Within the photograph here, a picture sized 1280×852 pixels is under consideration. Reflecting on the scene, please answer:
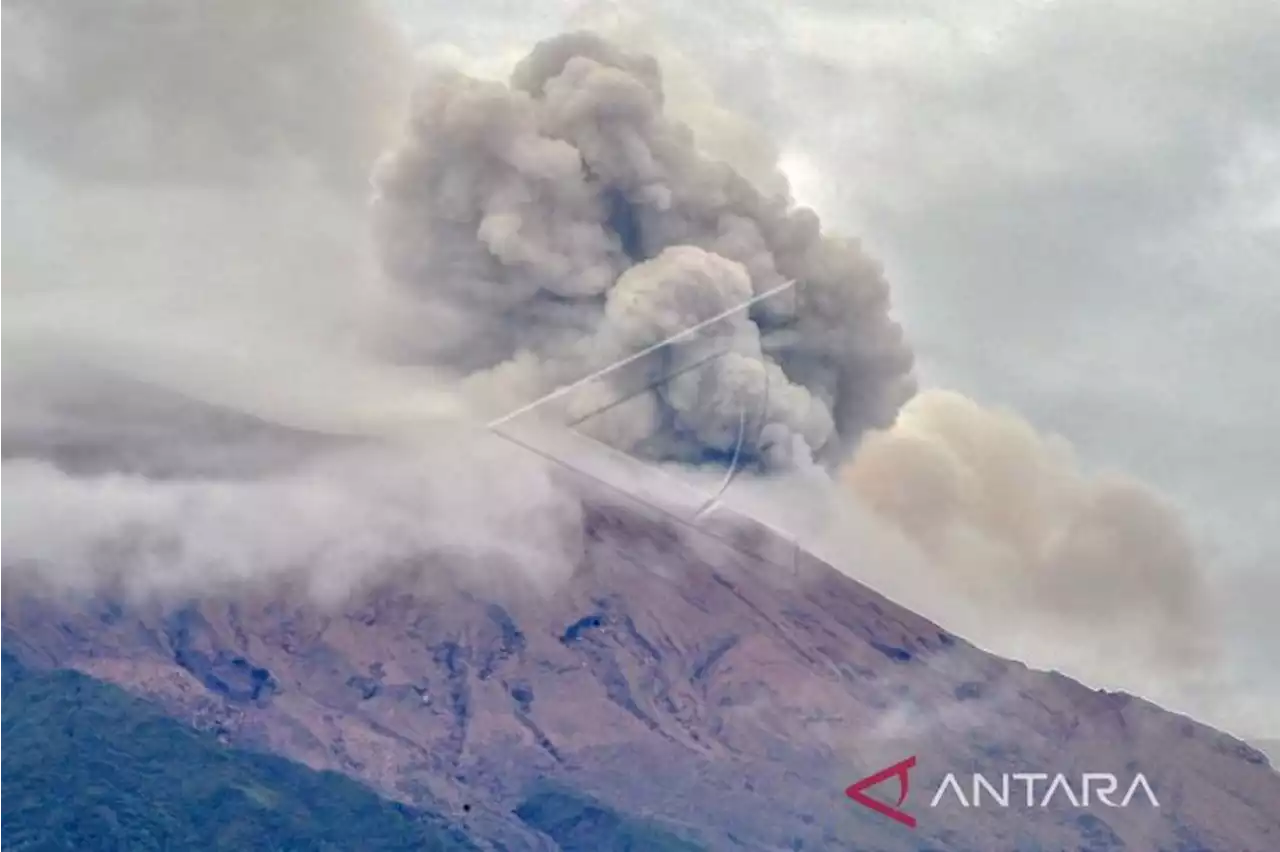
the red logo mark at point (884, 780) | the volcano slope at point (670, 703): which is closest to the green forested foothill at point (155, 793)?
the volcano slope at point (670, 703)

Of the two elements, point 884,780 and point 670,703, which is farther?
point 670,703

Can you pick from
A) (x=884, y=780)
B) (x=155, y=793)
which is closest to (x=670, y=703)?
(x=884, y=780)

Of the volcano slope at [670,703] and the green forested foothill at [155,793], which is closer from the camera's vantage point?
the green forested foothill at [155,793]

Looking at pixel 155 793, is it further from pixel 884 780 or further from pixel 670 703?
pixel 884 780

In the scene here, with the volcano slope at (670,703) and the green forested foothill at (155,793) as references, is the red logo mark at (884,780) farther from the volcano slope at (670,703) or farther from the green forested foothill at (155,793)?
the green forested foothill at (155,793)

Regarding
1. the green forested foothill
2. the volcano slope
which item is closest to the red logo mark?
the volcano slope
